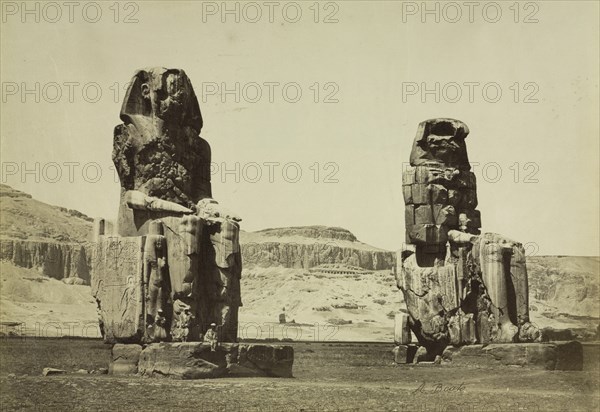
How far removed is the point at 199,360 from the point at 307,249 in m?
79.0

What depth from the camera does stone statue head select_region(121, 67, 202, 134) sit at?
50.9ft

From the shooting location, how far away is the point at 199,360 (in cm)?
1422

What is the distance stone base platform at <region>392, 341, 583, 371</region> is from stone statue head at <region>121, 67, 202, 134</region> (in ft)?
20.5

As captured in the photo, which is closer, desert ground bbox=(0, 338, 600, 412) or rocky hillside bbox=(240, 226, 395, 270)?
desert ground bbox=(0, 338, 600, 412)

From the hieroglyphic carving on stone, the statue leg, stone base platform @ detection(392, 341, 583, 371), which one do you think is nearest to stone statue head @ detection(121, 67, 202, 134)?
the hieroglyphic carving on stone

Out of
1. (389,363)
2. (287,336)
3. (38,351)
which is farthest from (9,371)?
(287,336)

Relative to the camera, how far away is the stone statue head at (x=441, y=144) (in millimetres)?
19641

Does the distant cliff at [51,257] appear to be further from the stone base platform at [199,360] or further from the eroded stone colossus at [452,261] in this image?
the stone base platform at [199,360]

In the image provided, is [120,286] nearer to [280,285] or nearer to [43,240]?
[43,240]

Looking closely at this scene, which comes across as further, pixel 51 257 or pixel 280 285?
pixel 280 285

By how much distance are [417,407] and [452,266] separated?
7.70 meters

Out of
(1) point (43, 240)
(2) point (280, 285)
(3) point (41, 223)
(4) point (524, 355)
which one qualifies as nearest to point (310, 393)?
(4) point (524, 355)
